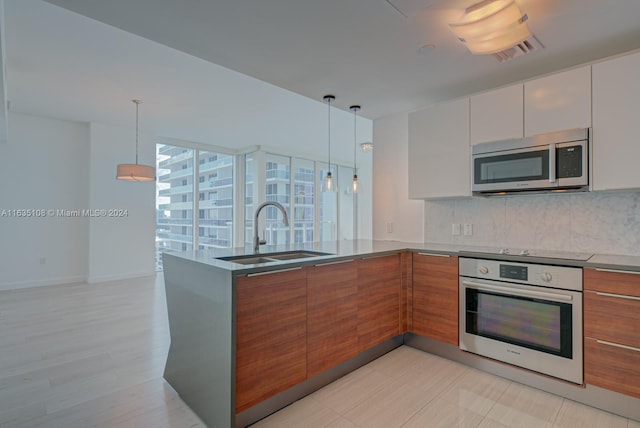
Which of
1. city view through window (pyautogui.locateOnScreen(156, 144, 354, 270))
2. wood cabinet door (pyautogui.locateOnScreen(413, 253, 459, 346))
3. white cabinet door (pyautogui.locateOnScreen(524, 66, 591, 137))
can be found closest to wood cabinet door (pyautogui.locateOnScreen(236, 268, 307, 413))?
wood cabinet door (pyautogui.locateOnScreen(413, 253, 459, 346))

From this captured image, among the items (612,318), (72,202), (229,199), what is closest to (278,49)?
(612,318)

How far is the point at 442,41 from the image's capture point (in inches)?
85.8

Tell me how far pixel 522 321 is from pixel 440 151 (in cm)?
153

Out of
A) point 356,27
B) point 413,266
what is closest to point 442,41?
point 356,27

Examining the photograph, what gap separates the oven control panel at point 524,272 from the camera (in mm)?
2047

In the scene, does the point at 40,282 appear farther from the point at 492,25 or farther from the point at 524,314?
the point at 492,25

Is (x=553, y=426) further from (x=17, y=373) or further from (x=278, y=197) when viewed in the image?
(x=278, y=197)

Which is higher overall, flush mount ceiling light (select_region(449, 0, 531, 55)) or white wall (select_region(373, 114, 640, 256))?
flush mount ceiling light (select_region(449, 0, 531, 55))

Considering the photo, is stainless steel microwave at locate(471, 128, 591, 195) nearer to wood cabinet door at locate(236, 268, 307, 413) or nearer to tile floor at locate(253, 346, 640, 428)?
tile floor at locate(253, 346, 640, 428)

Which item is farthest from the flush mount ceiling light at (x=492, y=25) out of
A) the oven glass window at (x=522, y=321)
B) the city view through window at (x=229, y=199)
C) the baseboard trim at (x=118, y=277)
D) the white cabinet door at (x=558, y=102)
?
the baseboard trim at (x=118, y=277)

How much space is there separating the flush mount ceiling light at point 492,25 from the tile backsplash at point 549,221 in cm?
137

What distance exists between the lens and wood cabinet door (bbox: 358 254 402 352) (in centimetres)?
246

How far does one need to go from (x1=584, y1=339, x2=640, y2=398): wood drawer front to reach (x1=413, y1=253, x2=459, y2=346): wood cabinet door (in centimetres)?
82

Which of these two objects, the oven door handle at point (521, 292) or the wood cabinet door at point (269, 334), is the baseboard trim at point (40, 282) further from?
the oven door handle at point (521, 292)
